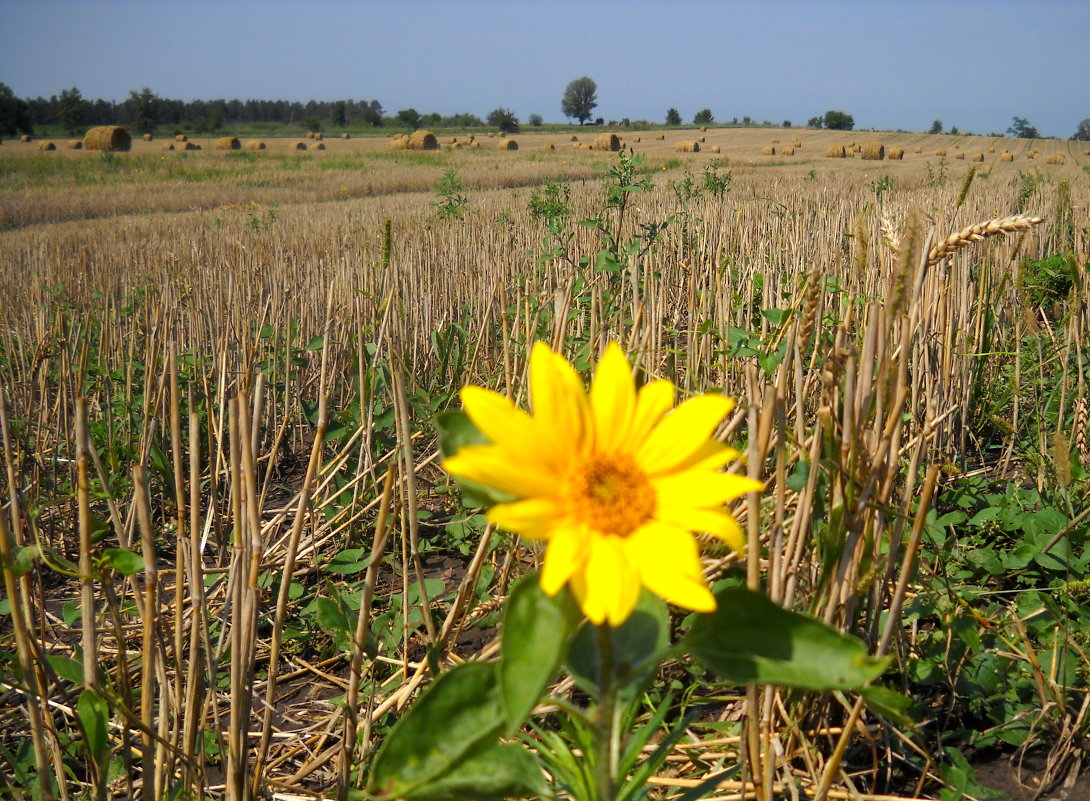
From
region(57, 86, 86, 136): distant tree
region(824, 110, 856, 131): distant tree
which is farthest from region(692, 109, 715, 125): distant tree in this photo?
region(57, 86, 86, 136): distant tree

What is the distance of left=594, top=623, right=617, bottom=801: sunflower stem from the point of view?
81cm

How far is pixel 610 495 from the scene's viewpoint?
2.50ft

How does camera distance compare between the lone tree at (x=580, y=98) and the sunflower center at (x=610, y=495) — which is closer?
the sunflower center at (x=610, y=495)

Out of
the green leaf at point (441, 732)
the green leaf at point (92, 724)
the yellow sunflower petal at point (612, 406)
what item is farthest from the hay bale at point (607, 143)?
the green leaf at point (441, 732)

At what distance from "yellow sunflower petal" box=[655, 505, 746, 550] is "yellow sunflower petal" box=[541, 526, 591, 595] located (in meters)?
0.08

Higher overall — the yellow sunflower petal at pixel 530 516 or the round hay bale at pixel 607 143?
the round hay bale at pixel 607 143

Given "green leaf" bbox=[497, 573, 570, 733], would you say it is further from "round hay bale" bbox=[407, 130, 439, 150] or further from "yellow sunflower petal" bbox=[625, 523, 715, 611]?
"round hay bale" bbox=[407, 130, 439, 150]

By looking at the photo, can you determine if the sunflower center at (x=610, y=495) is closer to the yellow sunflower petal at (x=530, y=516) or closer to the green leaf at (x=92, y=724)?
the yellow sunflower petal at (x=530, y=516)

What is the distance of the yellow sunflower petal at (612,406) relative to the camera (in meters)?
0.81

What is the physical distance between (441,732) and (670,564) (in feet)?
1.01

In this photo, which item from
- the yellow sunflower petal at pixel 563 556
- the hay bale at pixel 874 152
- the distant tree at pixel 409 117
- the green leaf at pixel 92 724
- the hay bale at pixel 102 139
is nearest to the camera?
the yellow sunflower petal at pixel 563 556

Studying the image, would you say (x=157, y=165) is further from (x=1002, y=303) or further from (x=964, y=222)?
(x=1002, y=303)

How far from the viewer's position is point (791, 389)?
2.14m

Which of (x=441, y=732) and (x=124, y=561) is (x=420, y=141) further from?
(x=441, y=732)
